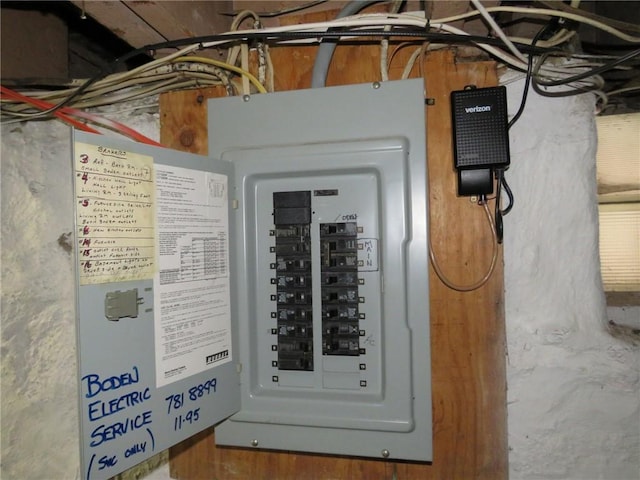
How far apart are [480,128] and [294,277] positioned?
1.60ft

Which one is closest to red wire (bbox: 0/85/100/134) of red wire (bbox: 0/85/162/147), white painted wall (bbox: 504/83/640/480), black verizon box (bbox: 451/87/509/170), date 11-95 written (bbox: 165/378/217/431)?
red wire (bbox: 0/85/162/147)

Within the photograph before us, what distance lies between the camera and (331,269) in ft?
2.67

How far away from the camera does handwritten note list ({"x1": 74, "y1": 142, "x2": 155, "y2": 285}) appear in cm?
57

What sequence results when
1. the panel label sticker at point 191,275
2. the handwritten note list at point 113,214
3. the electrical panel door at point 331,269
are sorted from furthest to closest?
the electrical panel door at point 331,269 → the panel label sticker at point 191,275 → the handwritten note list at point 113,214

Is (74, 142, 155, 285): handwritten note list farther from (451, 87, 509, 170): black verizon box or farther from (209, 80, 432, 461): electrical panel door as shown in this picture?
(451, 87, 509, 170): black verizon box

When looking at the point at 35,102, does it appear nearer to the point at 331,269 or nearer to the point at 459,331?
the point at 331,269

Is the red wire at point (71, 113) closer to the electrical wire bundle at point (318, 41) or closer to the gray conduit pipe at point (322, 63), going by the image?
the electrical wire bundle at point (318, 41)

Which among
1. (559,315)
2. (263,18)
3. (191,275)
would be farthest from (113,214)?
(559,315)

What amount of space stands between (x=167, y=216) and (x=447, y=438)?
0.74 meters

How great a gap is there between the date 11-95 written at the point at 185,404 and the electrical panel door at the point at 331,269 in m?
0.11

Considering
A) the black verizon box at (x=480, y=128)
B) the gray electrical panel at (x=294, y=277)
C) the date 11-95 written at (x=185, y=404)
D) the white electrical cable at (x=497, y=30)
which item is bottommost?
the date 11-95 written at (x=185, y=404)

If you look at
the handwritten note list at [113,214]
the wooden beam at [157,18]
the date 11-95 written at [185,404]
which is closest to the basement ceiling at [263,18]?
the wooden beam at [157,18]

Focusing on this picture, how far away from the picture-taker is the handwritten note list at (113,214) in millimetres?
575

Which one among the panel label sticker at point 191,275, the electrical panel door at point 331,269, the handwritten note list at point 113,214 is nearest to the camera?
the handwritten note list at point 113,214
